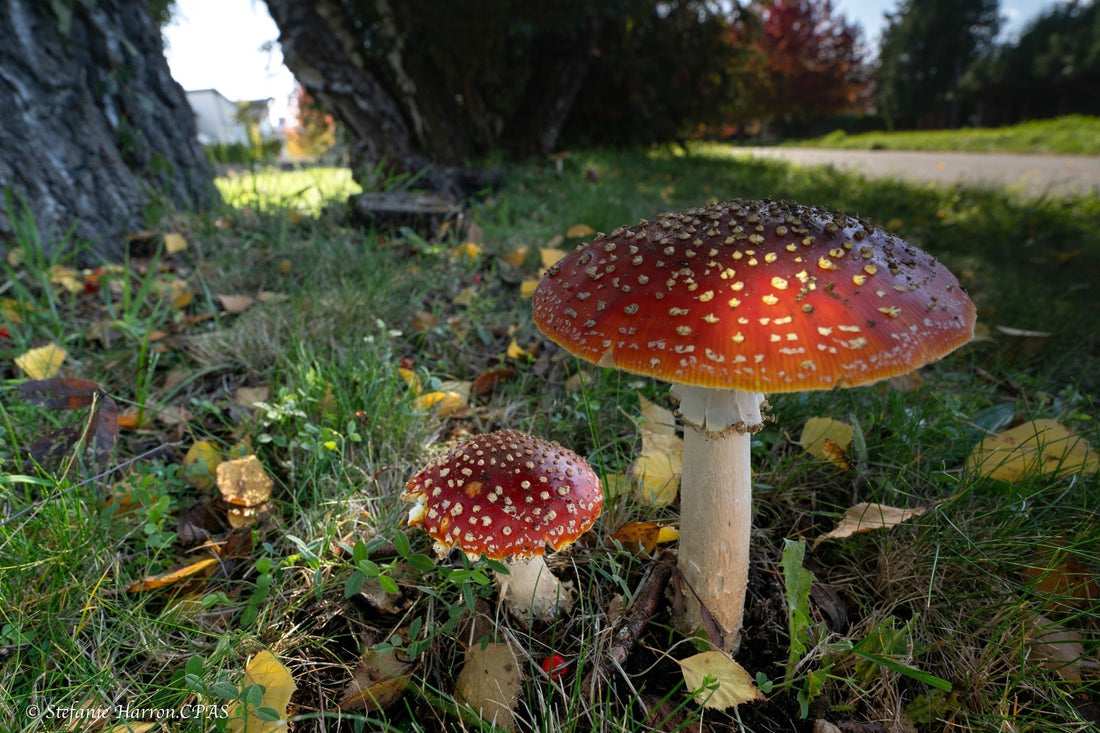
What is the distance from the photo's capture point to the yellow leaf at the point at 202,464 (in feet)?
6.65

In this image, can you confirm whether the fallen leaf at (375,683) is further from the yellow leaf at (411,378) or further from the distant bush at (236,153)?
the distant bush at (236,153)

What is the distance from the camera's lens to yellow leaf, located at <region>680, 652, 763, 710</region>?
4.67ft

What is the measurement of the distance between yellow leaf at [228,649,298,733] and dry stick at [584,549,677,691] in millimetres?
735

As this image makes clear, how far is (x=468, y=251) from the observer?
379cm

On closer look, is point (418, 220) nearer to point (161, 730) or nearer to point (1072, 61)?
point (161, 730)

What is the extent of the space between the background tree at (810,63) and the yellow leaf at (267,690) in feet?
111

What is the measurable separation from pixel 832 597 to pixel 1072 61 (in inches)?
1579

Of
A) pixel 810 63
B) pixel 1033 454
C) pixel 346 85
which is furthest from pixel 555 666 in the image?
pixel 810 63

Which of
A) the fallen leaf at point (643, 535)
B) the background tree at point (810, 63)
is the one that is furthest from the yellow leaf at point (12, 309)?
the background tree at point (810, 63)

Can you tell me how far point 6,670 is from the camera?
1.38m

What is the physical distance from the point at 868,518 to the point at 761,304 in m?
1.02

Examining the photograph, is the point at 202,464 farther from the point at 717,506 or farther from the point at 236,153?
the point at 236,153

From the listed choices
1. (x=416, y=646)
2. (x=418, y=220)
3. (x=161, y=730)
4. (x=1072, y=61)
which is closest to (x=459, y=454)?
(x=416, y=646)

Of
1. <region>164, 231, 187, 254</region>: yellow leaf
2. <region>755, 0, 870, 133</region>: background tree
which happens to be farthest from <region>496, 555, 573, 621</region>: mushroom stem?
<region>755, 0, 870, 133</region>: background tree
